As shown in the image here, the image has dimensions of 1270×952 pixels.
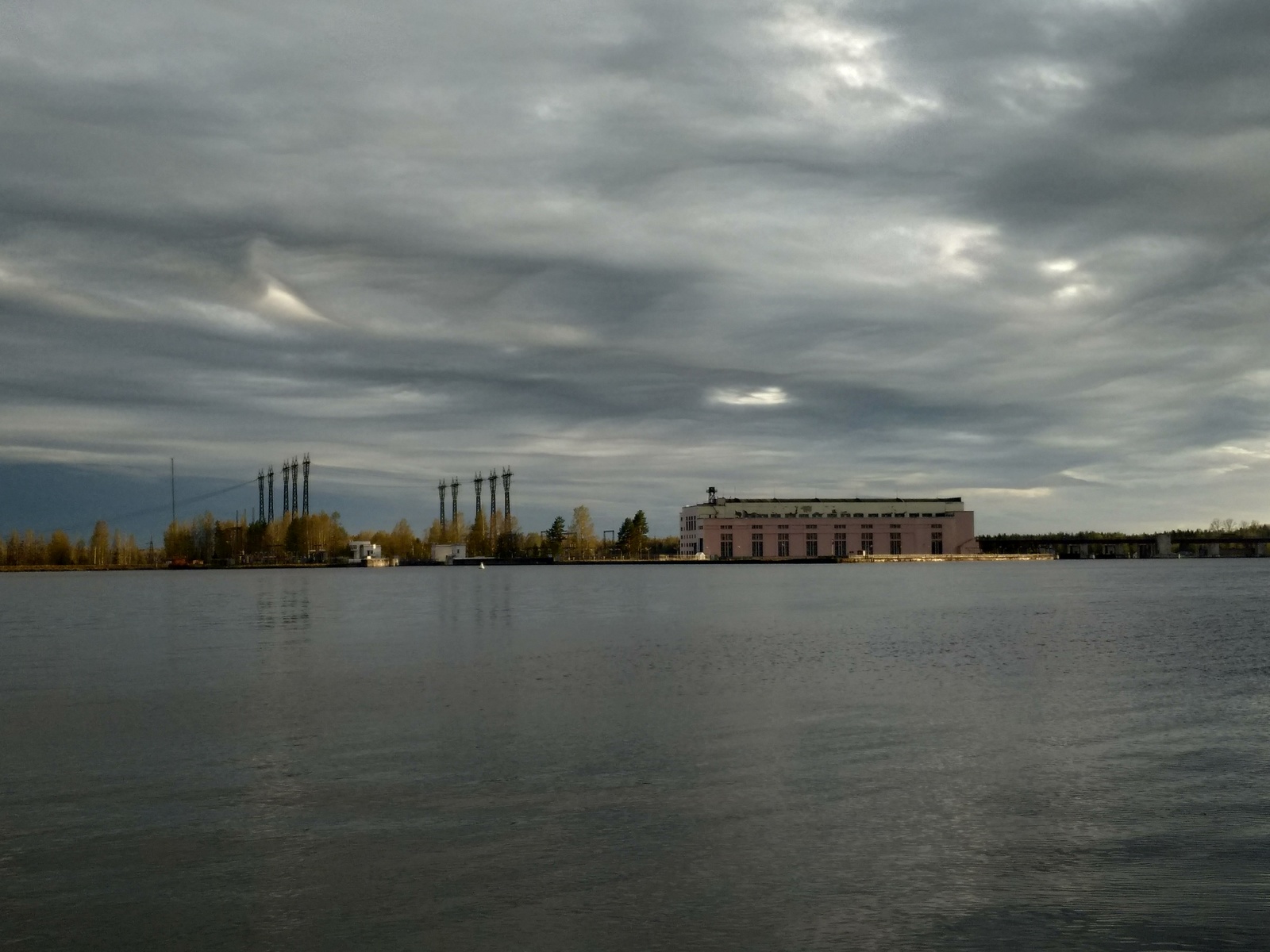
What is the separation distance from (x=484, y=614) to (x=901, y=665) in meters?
33.5

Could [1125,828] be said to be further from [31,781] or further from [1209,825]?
[31,781]

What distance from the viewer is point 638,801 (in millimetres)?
15781

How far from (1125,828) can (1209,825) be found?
1.11 meters

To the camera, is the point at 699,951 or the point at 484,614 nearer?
the point at 699,951

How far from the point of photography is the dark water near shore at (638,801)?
1098 centimetres

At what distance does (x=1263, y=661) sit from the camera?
1369 inches

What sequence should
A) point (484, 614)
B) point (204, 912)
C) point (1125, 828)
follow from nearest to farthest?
1. point (204, 912)
2. point (1125, 828)
3. point (484, 614)

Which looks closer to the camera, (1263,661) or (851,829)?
(851,829)

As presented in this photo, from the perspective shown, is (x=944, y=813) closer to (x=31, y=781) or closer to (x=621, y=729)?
(x=621, y=729)

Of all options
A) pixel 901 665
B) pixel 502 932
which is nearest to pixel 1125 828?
pixel 502 932

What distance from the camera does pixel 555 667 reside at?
33688mm

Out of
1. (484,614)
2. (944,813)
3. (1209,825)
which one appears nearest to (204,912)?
(944,813)

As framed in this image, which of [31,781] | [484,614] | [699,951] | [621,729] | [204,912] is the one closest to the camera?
[699,951]

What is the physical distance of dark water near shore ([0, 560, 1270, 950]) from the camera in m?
11.0
